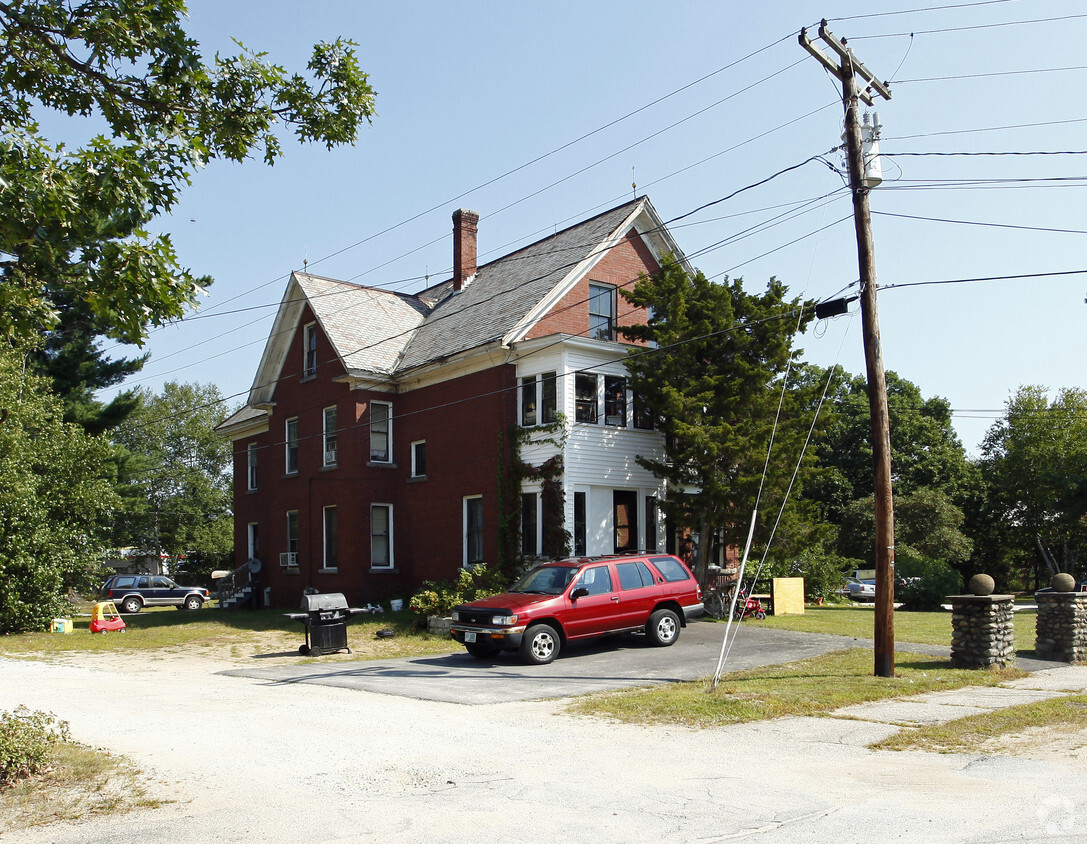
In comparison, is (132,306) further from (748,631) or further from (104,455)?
(104,455)

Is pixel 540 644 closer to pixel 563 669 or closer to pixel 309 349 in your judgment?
pixel 563 669

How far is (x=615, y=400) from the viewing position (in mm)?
23984

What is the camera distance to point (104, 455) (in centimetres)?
2659

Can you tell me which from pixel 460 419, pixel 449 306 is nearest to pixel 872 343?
pixel 460 419

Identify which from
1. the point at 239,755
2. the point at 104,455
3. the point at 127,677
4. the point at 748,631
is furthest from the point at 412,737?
the point at 104,455

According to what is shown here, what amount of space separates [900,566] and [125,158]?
1320 inches

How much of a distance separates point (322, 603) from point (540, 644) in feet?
17.3

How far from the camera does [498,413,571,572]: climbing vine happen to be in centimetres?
2226

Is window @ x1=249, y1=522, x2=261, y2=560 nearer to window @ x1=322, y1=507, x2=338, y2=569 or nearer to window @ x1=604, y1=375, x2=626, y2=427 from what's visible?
window @ x1=322, y1=507, x2=338, y2=569

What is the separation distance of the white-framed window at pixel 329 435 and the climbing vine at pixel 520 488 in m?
7.37

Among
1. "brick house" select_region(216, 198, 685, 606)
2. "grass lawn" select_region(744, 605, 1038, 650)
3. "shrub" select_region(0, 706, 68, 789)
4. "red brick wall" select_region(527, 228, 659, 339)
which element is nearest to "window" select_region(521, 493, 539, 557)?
"brick house" select_region(216, 198, 685, 606)

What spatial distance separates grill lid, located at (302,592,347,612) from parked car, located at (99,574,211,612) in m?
25.5

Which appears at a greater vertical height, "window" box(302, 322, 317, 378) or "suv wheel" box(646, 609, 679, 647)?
"window" box(302, 322, 317, 378)

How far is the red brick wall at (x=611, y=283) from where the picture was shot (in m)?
24.2
